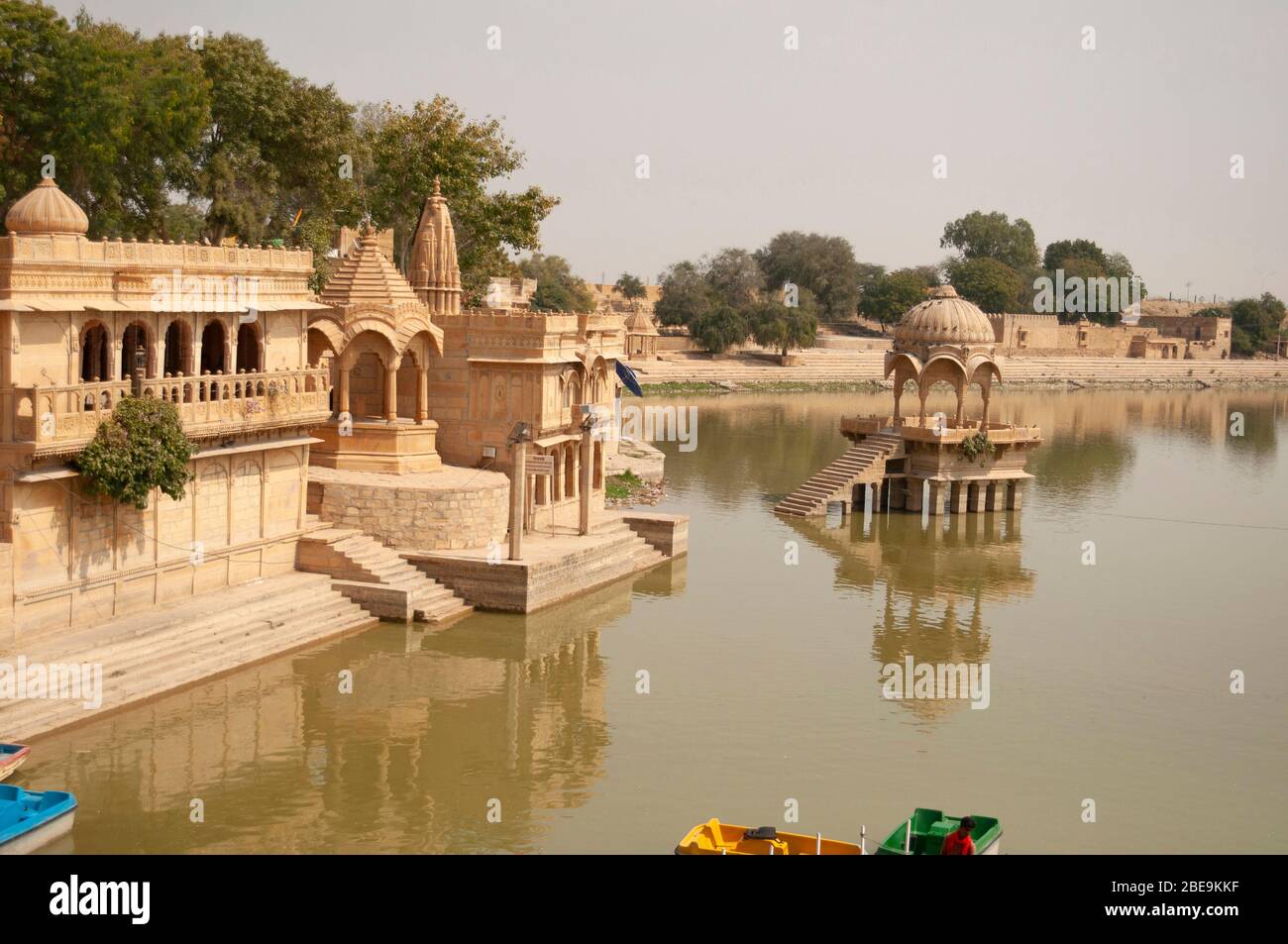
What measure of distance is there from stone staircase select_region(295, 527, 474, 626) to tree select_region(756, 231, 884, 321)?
8213cm

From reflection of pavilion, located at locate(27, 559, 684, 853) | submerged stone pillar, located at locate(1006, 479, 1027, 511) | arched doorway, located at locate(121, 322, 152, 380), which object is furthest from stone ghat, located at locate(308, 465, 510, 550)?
submerged stone pillar, located at locate(1006, 479, 1027, 511)

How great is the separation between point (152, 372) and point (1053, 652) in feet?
45.1

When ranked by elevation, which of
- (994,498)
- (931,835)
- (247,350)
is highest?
(247,350)

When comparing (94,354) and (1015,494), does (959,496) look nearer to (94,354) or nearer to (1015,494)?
(1015,494)

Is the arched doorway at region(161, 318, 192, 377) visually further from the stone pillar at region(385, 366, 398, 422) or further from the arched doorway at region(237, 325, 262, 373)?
the stone pillar at region(385, 366, 398, 422)

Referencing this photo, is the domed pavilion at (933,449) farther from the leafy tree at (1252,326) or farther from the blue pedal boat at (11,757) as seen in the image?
the leafy tree at (1252,326)

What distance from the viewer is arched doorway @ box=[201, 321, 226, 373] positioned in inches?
899

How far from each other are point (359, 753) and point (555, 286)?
234 ft

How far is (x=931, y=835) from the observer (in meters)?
14.4

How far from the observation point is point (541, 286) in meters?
86.9

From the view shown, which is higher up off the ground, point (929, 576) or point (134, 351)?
point (134, 351)

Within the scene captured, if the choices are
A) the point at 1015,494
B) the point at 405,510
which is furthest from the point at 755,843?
the point at 1015,494

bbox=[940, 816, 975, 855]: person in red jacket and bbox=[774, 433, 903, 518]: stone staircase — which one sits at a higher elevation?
bbox=[774, 433, 903, 518]: stone staircase

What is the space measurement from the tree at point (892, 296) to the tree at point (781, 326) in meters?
19.6
